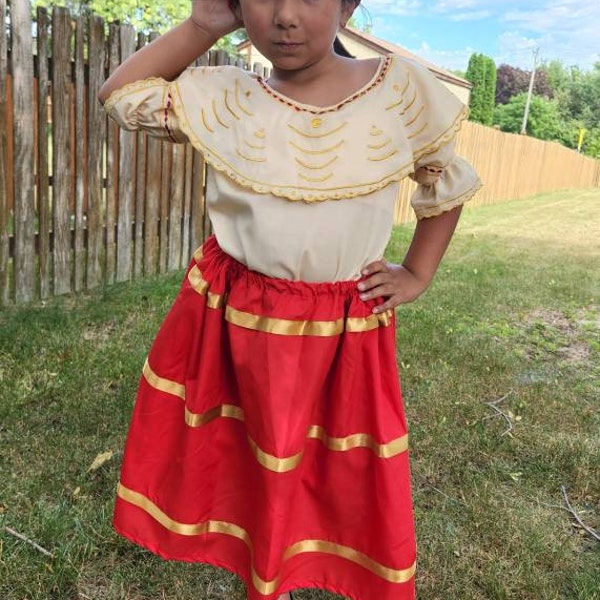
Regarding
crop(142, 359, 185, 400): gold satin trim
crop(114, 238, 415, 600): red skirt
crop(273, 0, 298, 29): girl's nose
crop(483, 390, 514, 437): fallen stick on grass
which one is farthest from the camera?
crop(483, 390, 514, 437): fallen stick on grass

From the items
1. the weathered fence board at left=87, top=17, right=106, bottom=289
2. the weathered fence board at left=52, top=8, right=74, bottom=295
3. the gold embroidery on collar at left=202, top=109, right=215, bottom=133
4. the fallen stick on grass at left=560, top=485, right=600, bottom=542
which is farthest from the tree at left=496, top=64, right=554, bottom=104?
the gold embroidery on collar at left=202, top=109, right=215, bottom=133

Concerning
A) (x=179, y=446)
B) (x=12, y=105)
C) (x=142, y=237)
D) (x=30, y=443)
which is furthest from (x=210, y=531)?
(x=142, y=237)

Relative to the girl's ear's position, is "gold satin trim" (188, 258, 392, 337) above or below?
below

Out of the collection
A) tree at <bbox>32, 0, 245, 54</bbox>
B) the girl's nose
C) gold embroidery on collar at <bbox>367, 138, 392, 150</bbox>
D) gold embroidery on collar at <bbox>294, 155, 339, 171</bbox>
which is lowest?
gold embroidery on collar at <bbox>294, 155, 339, 171</bbox>

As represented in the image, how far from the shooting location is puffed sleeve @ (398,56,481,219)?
56.2 inches

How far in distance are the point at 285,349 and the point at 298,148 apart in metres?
0.45

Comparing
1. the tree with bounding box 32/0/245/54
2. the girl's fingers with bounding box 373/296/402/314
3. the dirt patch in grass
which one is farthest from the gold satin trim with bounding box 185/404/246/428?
the tree with bounding box 32/0/245/54

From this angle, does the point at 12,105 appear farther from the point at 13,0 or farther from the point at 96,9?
the point at 96,9

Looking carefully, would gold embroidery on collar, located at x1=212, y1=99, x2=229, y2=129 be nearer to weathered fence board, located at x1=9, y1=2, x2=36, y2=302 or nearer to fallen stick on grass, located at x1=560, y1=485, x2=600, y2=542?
fallen stick on grass, located at x1=560, y1=485, x2=600, y2=542

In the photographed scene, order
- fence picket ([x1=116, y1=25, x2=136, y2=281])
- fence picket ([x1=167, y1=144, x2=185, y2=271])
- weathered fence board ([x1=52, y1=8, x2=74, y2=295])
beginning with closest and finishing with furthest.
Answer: weathered fence board ([x1=52, y1=8, x2=74, y2=295]) < fence picket ([x1=116, y1=25, x2=136, y2=281]) < fence picket ([x1=167, y1=144, x2=185, y2=271])

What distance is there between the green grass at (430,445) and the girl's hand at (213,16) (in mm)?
1601

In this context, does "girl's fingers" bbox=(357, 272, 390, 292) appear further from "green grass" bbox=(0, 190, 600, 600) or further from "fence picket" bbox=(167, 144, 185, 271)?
"fence picket" bbox=(167, 144, 185, 271)

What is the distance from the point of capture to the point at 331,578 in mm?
1733

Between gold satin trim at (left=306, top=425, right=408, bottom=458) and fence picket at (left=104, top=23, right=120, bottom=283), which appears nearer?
gold satin trim at (left=306, top=425, right=408, bottom=458)
